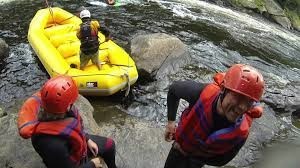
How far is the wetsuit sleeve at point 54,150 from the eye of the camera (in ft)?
9.92

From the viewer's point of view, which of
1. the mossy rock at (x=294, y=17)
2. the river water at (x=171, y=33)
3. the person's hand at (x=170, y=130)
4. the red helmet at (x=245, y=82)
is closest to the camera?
the red helmet at (x=245, y=82)

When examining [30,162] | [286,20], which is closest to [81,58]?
[30,162]

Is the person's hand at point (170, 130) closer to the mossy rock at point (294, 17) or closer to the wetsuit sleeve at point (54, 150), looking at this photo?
the wetsuit sleeve at point (54, 150)

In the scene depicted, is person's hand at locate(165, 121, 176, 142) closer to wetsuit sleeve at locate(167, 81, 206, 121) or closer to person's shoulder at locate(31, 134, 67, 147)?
wetsuit sleeve at locate(167, 81, 206, 121)

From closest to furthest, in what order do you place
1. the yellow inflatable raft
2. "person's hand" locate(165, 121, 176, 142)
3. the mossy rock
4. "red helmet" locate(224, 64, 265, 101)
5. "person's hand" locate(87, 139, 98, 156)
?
"red helmet" locate(224, 64, 265, 101) < "person's hand" locate(165, 121, 176, 142) < "person's hand" locate(87, 139, 98, 156) < the yellow inflatable raft < the mossy rock

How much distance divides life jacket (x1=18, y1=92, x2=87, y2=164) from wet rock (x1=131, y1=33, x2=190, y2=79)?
4351 mm

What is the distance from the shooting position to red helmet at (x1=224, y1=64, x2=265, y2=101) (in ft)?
8.87

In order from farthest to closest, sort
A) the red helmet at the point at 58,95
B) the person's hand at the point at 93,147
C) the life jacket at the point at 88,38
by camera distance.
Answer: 1. the life jacket at the point at 88,38
2. the person's hand at the point at 93,147
3. the red helmet at the point at 58,95

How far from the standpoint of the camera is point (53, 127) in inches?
119

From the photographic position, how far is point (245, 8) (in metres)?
15.0

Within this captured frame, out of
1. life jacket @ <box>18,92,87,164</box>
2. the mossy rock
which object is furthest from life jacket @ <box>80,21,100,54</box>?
the mossy rock

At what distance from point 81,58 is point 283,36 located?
8.33 meters

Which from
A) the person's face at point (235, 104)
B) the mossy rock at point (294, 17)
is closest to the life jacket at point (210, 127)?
the person's face at point (235, 104)

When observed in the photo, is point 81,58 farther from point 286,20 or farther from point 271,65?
point 286,20
